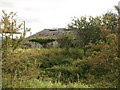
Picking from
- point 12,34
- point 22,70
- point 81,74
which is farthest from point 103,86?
point 81,74

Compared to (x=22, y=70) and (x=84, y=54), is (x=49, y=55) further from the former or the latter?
(x=22, y=70)

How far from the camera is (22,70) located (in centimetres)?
1200

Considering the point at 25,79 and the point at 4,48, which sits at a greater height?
the point at 4,48

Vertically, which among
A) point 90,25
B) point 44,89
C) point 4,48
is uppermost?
point 90,25

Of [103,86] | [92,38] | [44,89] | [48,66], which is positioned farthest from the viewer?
[92,38]

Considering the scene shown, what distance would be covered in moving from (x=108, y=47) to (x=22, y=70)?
3.05 m

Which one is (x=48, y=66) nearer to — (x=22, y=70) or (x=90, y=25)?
(x=90, y=25)

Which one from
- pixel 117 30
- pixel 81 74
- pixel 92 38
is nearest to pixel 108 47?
pixel 117 30

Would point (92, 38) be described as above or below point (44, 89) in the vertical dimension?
above

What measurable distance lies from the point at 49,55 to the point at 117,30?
1334cm

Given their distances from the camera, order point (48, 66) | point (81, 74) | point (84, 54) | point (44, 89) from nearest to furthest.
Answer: point (44, 89)
point (81, 74)
point (48, 66)
point (84, 54)

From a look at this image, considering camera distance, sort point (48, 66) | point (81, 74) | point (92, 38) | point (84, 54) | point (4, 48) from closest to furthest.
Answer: point (4, 48)
point (81, 74)
point (48, 66)
point (84, 54)
point (92, 38)

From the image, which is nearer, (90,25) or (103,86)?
(103,86)

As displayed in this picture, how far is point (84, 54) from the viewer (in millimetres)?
24344
